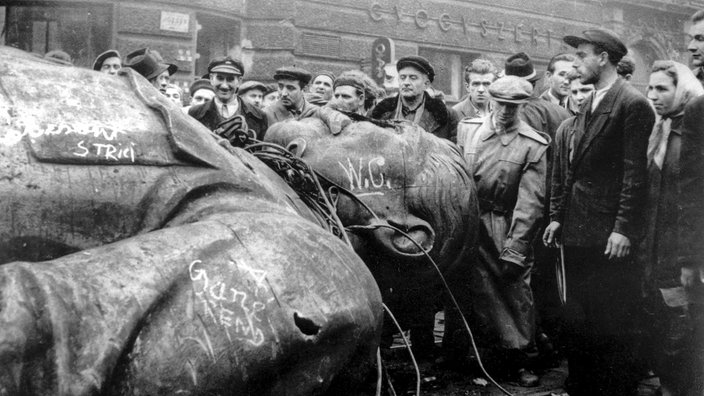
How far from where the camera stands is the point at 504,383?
4.94 m

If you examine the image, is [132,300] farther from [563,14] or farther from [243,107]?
[563,14]

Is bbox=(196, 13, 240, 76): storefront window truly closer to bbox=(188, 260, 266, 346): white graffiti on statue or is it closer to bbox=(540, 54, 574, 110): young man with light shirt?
bbox=(540, 54, 574, 110): young man with light shirt

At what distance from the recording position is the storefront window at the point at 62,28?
35.3 ft

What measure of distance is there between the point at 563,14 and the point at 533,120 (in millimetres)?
11257

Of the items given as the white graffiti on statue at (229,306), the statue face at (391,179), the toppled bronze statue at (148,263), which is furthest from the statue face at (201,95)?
the white graffiti on statue at (229,306)

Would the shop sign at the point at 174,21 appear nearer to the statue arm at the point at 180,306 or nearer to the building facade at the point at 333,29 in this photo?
the building facade at the point at 333,29

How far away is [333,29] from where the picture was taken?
516 inches

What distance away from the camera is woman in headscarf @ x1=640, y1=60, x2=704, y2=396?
4.05 metres

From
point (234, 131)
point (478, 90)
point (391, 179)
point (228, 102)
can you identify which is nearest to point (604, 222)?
point (391, 179)

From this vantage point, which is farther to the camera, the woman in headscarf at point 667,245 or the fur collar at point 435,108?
the fur collar at point 435,108

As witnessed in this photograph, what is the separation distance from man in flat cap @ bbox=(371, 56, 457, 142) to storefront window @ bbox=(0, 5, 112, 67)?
613 centimetres

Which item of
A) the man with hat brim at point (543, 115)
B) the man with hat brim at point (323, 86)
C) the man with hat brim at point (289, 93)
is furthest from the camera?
the man with hat brim at point (323, 86)

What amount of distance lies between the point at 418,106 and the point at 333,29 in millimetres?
7519

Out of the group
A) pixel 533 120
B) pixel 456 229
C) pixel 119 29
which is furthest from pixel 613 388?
pixel 119 29
